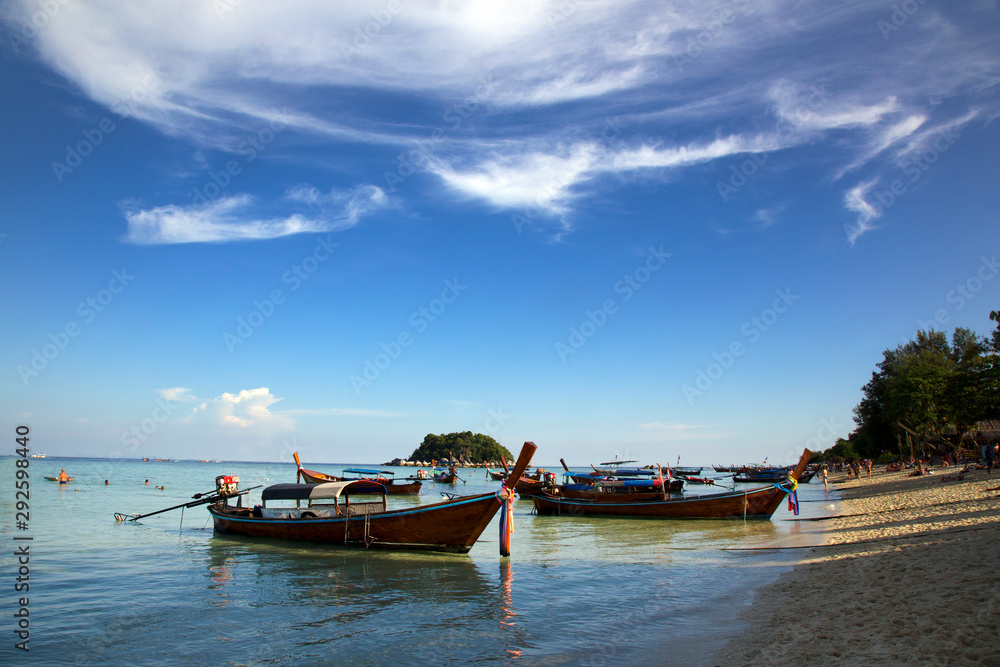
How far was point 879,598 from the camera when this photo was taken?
30.3 feet

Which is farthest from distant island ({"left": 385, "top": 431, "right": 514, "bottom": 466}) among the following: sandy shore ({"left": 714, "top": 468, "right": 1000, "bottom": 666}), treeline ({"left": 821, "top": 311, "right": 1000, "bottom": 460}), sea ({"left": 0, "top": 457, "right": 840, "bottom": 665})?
sandy shore ({"left": 714, "top": 468, "right": 1000, "bottom": 666})

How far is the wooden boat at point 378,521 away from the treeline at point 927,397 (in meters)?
28.5

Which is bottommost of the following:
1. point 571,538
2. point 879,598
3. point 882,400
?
point 571,538

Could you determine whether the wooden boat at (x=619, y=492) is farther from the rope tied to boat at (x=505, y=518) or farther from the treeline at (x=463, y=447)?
the treeline at (x=463, y=447)

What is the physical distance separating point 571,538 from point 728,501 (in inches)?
419

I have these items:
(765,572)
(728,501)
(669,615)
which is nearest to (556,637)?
(669,615)

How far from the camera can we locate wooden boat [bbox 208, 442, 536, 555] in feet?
57.7

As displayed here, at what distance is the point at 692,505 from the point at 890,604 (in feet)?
74.3

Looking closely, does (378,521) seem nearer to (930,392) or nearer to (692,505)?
(692,505)

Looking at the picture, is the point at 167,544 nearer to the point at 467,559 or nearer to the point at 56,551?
the point at 56,551

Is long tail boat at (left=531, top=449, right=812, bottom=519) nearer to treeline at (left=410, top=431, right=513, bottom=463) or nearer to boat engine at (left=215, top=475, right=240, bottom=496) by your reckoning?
boat engine at (left=215, top=475, right=240, bottom=496)

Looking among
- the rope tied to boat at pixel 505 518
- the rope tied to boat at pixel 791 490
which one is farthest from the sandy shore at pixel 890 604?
the rope tied to boat at pixel 791 490

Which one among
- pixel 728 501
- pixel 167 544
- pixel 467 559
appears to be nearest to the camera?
pixel 467 559

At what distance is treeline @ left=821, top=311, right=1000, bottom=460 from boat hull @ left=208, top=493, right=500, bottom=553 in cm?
2857
